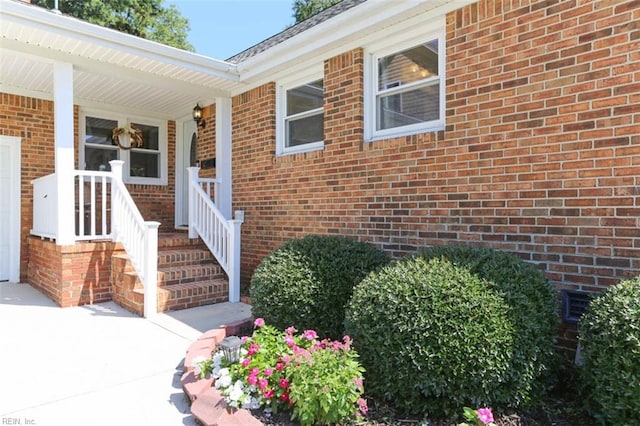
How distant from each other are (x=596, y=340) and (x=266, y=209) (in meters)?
4.73

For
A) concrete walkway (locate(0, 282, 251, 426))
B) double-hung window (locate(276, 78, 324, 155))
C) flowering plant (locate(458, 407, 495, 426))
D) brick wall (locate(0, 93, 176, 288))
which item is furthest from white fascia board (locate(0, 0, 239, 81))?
flowering plant (locate(458, 407, 495, 426))

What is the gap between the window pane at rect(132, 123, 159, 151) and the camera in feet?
27.9

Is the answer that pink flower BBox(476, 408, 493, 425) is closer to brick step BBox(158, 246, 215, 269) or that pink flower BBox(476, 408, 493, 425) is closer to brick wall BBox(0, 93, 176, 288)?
brick step BBox(158, 246, 215, 269)

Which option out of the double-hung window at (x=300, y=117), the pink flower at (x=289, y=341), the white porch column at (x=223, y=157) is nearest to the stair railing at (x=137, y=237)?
the white porch column at (x=223, y=157)

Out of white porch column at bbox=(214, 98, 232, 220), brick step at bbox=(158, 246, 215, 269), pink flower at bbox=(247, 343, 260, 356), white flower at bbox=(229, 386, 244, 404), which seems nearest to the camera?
white flower at bbox=(229, 386, 244, 404)

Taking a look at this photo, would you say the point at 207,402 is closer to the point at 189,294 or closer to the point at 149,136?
the point at 189,294

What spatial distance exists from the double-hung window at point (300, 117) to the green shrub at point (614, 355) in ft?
12.8

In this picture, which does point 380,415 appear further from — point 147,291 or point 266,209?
point 266,209

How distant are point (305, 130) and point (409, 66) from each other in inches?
74.3

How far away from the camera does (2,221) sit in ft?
22.5

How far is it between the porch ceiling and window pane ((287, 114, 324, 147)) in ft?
4.29

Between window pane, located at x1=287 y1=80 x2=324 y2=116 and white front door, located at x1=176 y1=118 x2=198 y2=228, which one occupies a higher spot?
window pane, located at x1=287 y1=80 x2=324 y2=116

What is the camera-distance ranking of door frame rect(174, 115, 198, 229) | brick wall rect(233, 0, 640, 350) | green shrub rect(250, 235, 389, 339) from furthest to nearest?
door frame rect(174, 115, 198, 229), green shrub rect(250, 235, 389, 339), brick wall rect(233, 0, 640, 350)

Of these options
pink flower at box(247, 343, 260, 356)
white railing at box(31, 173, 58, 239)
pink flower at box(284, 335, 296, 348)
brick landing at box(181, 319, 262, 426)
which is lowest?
brick landing at box(181, 319, 262, 426)
